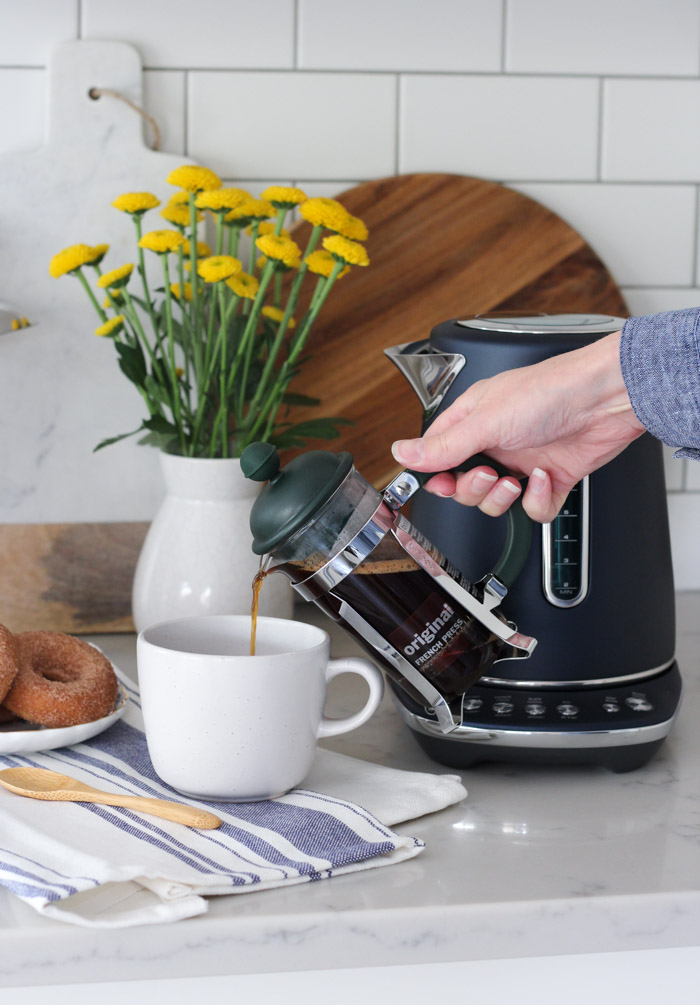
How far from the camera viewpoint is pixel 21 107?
101 centimetres

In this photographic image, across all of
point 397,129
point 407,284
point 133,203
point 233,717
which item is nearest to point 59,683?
point 233,717

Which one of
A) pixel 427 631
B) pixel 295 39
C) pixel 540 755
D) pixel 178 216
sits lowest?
pixel 540 755

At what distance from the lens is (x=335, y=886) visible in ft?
1.84

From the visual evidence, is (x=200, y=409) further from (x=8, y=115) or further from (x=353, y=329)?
(x=8, y=115)

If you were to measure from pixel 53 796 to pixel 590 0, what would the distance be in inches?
36.6

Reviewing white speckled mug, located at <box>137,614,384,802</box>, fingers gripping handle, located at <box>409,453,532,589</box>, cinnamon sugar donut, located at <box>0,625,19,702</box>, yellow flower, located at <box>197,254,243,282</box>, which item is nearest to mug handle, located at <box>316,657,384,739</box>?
white speckled mug, located at <box>137,614,384,802</box>

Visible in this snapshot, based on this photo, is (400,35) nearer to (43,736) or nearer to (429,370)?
(429,370)

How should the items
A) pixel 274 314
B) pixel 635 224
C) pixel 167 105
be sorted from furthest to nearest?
pixel 635 224 → pixel 167 105 → pixel 274 314

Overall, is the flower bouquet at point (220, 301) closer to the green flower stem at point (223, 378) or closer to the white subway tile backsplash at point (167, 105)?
the green flower stem at point (223, 378)

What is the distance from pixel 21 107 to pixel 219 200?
293mm

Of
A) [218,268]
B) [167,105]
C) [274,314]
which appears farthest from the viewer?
[167,105]

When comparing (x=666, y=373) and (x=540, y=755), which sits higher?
(x=666, y=373)

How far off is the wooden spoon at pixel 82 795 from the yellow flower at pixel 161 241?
0.43 metres

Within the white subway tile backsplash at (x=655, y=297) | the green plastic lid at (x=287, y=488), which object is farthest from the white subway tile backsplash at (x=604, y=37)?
the green plastic lid at (x=287, y=488)
